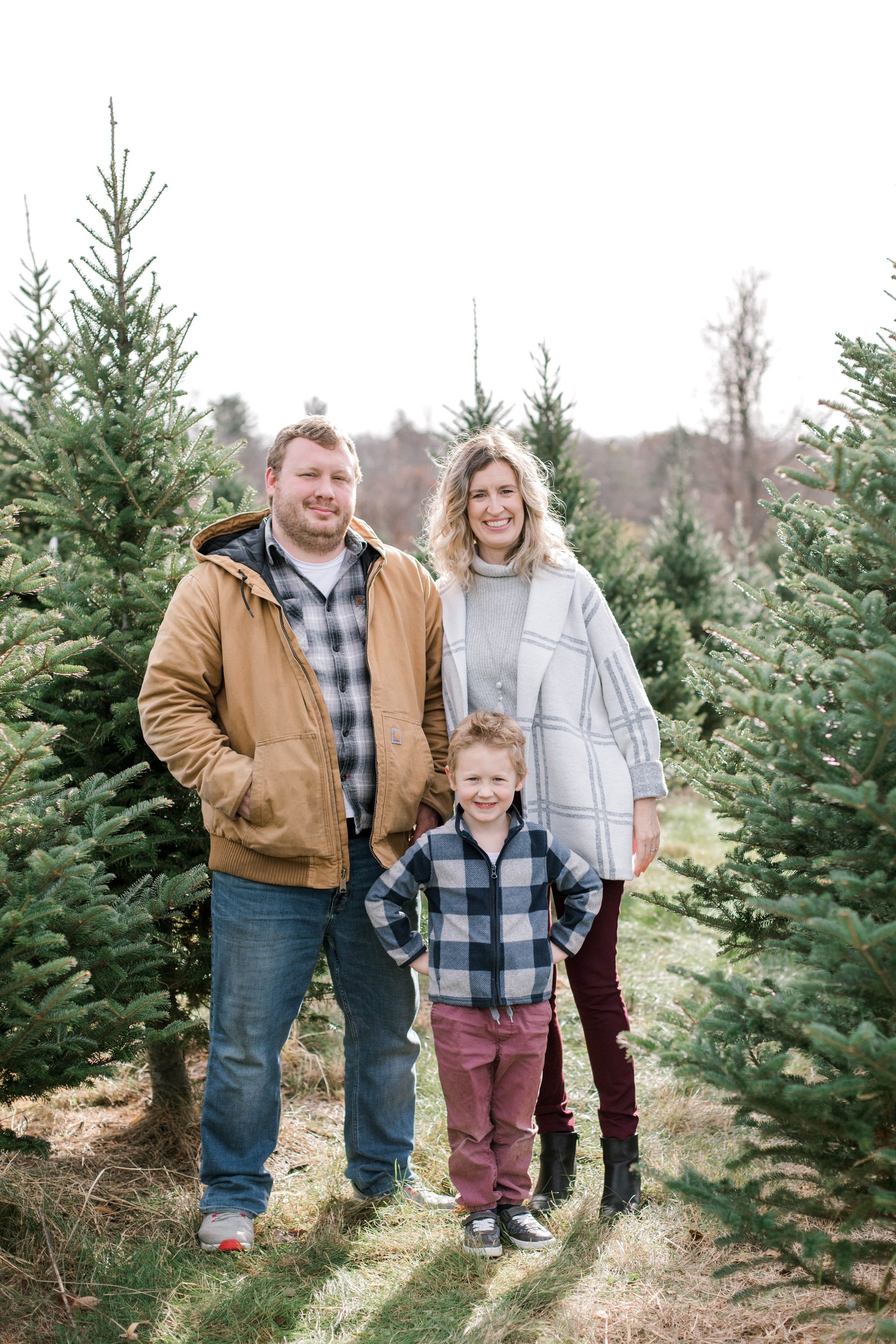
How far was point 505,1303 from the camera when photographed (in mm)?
2797

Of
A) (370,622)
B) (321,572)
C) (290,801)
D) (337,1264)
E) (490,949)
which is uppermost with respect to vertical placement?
(321,572)

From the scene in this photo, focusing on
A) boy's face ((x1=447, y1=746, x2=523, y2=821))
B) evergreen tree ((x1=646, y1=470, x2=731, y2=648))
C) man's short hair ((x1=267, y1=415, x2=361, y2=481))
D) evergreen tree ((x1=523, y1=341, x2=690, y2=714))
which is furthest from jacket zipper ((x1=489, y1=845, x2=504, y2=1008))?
evergreen tree ((x1=646, y1=470, x2=731, y2=648))

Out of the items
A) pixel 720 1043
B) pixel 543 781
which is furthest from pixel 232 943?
pixel 720 1043

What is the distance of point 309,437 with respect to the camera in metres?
3.36

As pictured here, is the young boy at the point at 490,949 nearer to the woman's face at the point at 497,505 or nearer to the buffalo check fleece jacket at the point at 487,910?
the buffalo check fleece jacket at the point at 487,910

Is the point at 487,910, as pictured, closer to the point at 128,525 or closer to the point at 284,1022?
the point at 284,1022

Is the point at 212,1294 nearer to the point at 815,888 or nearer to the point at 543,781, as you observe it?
the point at 543,781

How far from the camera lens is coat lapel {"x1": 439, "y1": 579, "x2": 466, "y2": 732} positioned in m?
3.48

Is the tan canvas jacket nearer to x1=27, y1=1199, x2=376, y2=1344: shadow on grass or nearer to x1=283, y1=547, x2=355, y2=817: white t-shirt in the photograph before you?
x1=283, y1=547, x2=355, y2=817: white t-shirt

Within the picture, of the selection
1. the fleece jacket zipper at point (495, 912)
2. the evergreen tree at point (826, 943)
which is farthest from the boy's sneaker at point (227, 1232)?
the evergreen tree at point (826, 943)

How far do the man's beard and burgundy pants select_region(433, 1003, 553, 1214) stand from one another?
5.19 ft

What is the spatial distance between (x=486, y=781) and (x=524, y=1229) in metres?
1.41

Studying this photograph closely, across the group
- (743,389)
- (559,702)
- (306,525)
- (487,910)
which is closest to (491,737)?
(559,702)

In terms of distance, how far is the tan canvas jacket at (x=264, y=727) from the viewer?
3180 millimetres
